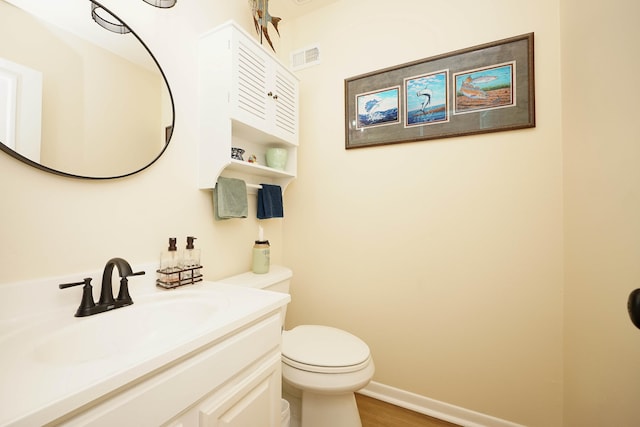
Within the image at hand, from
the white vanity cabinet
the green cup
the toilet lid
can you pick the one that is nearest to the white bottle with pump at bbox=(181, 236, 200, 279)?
the white vanity cabinet

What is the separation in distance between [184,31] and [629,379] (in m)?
1.98

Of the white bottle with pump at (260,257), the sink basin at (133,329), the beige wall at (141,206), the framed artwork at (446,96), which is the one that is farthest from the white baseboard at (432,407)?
the framed artwork at (446,96)

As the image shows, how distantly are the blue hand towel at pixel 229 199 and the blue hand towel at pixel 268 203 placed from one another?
218 millimetres

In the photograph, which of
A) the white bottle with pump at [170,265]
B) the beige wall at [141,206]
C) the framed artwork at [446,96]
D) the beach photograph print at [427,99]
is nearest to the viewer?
the beige wall at [141,206]

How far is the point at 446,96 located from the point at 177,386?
165cm

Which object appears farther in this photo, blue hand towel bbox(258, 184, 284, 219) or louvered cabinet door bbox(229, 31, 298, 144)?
blue hand towel bbox(258, 184, 284, 219)

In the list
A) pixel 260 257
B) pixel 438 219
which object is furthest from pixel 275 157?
pixel 438 219

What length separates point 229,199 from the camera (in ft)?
4.17

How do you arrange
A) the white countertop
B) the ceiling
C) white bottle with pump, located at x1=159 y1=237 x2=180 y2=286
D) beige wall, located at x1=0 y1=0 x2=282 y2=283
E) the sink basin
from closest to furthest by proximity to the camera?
the white countertop < the sink basin < beige wall, located at x1=0 y1=0 x2=282 y2=283 < white bottle with pump, located at x1=159 y1=237 x2=180 y2=286 < the ceiling

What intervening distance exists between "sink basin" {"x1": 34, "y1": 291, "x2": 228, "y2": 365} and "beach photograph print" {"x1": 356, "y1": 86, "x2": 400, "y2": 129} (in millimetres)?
1280

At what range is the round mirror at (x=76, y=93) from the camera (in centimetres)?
73

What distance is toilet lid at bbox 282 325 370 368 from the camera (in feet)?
3.63

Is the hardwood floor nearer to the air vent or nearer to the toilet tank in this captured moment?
the toilet tank

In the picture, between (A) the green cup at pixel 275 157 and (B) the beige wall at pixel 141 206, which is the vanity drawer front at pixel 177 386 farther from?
(A) the green cup at pixel 275 157
